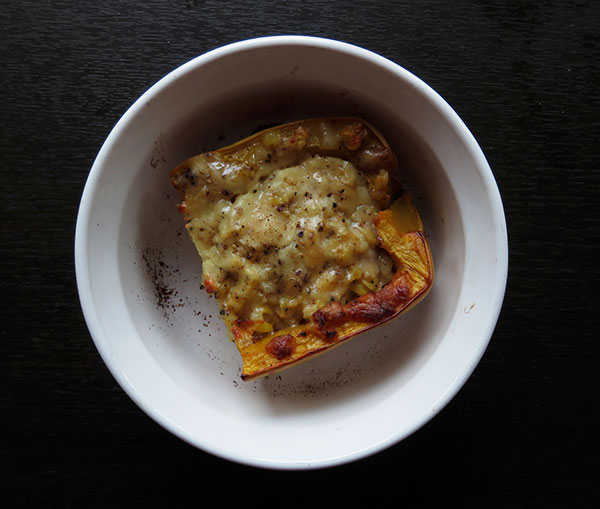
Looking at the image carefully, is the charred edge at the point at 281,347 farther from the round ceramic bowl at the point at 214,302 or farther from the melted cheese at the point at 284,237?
the round ceramic bowl at the point at 214,302

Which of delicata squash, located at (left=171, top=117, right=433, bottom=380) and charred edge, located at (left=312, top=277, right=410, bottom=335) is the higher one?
delicata squash, located at (left=171, top=117, right=433, bottom=380)

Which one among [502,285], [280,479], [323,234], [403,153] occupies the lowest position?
[280,479]

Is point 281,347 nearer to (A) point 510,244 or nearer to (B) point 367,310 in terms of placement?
(B) point 367,310

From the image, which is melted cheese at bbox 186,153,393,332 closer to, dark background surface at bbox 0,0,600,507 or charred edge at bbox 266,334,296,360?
charred edge at bbox 266,334,296,360

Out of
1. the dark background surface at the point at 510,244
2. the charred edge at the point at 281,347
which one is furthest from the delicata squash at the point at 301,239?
the dark background surface at the point at 510,244

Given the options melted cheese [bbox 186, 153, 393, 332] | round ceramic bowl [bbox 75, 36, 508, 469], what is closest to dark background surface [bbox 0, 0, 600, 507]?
round ceramic bowl [bbox 75, 36, 508, 469]

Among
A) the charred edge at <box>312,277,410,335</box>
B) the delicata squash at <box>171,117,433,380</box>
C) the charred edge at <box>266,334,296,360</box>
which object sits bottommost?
the charred edge at <box>266,334,296,360</box>

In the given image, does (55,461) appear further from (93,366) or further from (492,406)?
(492,406)

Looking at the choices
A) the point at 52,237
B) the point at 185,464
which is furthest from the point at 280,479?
the point at 52,237
